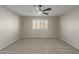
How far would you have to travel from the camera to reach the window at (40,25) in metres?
10.1

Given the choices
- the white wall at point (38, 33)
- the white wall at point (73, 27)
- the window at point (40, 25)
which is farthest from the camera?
the window at point (40, 25)

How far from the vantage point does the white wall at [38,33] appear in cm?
990

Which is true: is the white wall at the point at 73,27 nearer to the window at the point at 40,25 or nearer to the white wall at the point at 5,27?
the white wall at the point at 5,27

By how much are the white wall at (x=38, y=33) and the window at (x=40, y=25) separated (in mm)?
308

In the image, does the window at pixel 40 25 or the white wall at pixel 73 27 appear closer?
the white wall at pixel 73 27

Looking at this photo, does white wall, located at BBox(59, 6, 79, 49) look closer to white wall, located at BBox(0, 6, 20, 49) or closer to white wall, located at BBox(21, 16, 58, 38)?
white wall, located at BBox(21, 16, 58, 38)

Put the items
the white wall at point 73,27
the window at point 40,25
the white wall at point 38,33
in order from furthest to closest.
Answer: the window at point 40,25 → the white wall at point 38,33 → the white wall at point 73,27

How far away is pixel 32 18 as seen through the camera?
995cm

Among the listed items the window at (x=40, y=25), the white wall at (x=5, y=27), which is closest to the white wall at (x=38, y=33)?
the window at (x=40, y=25)

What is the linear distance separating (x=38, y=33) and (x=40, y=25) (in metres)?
0.87

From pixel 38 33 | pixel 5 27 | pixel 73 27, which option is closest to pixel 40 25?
pixel 38 33

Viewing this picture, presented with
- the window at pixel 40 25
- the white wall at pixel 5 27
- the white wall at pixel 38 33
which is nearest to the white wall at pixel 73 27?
the white wall at pixel 38 33

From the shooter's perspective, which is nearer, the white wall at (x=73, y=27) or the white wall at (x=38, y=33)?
the white wall at (x=73, y=27)
